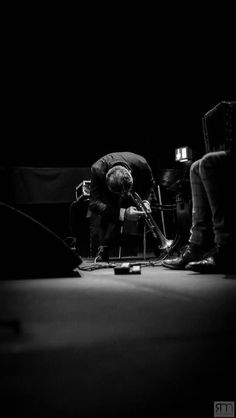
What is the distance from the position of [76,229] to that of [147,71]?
9.29ft

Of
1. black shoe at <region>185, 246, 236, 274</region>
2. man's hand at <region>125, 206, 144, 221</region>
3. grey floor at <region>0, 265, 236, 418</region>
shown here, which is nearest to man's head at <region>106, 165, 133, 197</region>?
man's hand at <region>125, 206, 144, 221</region>

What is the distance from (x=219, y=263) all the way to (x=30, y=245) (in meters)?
1.28

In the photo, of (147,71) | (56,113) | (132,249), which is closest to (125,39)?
(147,71)

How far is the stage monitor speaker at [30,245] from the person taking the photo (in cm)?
179

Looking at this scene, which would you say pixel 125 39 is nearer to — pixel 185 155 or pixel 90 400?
pixel 185 155

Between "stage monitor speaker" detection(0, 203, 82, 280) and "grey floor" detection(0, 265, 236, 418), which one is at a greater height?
"stage monitor speaker" detection(0, 203, 82, 280)

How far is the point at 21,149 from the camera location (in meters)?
7.11

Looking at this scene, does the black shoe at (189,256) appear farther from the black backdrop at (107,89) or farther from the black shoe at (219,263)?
the black backdrop at (107,89)


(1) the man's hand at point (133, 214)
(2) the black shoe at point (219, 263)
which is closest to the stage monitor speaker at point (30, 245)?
(2) the black shoe at point (219, 263)

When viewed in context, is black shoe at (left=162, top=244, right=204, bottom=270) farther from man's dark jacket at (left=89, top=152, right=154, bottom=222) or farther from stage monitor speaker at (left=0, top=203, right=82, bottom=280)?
man's dark jacket at (left=89, top=152, right=154, bottom=222)

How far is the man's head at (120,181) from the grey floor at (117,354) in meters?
2.32

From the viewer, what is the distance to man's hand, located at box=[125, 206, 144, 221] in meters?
4.21

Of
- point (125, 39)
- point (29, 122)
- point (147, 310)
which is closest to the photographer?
point (147, 310)

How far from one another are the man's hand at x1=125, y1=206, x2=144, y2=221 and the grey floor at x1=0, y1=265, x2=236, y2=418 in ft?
8.00
